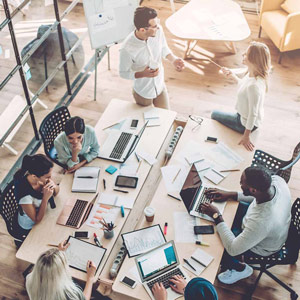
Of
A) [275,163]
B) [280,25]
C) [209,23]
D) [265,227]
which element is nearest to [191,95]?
[209,23]

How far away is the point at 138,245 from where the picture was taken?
125 inches

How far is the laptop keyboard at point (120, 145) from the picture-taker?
12.4ft

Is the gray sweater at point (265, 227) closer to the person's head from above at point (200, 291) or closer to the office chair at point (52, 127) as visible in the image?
the person's head from above at point (200, 291)

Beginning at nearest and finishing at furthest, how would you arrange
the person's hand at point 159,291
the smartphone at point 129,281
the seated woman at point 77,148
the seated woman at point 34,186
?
1. the person's hand at point 159,291
2. the smartphone at point 129,281
3. the seated woman at point 34,186
4. the seated woman at point 77,148

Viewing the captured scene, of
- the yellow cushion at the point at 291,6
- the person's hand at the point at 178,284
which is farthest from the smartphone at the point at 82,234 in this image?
the yellow cushion at the point at 291,6

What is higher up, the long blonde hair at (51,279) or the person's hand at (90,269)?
the long blonde hair at (51,279)

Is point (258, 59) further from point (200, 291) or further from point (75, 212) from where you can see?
point (200, 291)

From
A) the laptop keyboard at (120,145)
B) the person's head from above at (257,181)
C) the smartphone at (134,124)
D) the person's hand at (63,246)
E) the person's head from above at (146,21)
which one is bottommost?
the person's hand at (63,246)

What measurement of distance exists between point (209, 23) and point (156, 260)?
3867 mm

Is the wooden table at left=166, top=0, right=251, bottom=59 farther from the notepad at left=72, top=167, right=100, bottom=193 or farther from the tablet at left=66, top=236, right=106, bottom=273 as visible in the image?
the tablet at left=66, top=236, right=106, bottom=273

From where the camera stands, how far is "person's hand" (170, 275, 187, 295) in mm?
2889

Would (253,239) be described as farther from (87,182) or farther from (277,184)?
(87,182)

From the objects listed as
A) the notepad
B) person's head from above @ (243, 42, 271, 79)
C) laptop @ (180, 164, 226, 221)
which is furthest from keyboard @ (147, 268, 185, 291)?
person's head from above @ (243, 42, 271, 79)

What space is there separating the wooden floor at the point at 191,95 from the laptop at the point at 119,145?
1235mm
